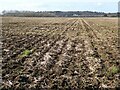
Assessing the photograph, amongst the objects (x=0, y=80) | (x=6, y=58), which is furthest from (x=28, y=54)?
(x=0, y=80)

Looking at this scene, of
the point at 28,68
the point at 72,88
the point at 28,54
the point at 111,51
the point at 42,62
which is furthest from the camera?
the point at 111,51

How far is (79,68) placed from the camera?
12594 mm

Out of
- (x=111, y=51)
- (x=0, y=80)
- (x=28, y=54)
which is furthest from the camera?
(x=111, y=51)

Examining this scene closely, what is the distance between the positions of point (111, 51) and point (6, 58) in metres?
6.68

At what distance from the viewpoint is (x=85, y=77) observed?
11125mm

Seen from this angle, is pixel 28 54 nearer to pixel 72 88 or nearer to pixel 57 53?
pixel 57 53

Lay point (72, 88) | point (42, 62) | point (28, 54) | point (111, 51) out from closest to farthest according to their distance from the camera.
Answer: point (72, 88), point (42, 62), point (28, 54), point (111, 51)

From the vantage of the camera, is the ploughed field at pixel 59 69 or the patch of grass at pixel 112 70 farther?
the patch of grass at pixel 112 70

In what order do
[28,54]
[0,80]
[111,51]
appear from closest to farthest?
[0,80]
[28,54]
[111,51]

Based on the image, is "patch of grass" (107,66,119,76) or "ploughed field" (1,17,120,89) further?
"patch of grass" (107,66,119,76)

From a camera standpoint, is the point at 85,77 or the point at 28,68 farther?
the point at 28,68

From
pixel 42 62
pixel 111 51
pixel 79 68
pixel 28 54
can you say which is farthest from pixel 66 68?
pixel 111 51

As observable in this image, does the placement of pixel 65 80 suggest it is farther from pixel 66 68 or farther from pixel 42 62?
pixel 42 62

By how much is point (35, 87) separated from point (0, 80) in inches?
60.6
